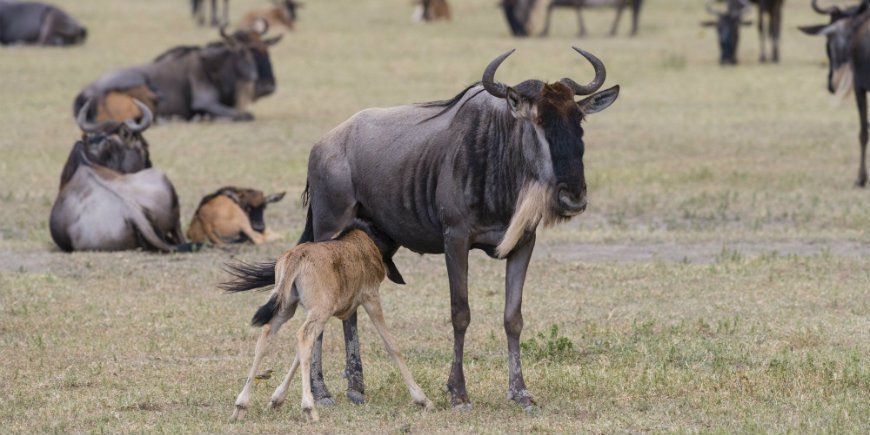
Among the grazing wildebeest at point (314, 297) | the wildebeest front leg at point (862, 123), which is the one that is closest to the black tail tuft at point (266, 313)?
the grazing wildebeest at point (314, 297)

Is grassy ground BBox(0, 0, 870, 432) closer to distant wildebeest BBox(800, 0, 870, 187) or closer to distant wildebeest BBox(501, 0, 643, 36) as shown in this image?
distant wildebeest BBox(800, 0, 870, 187)

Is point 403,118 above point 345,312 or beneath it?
above

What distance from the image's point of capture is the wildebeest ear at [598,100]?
313 inches

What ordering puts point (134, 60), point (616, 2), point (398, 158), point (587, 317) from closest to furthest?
point (398, 158) → point (587, 317) → point (134, 60) → point (616, 2)

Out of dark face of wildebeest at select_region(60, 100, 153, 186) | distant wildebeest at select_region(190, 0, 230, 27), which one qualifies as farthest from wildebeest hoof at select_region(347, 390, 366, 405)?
distant wildebeest at select_region(190, 0, 230, 27)

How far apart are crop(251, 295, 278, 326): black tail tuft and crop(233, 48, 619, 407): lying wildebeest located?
45cm

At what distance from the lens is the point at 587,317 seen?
1068 cm

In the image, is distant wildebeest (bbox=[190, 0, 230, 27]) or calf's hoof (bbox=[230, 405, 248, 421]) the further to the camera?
distant wildebeest (bbox=[190, 0, 230, 27])

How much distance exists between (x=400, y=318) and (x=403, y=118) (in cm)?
244

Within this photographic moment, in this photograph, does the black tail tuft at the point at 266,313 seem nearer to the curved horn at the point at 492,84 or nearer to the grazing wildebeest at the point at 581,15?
the curved horn at the point at 492,84

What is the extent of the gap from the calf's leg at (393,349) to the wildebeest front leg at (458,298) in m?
0.16

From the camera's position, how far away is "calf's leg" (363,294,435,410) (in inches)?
309

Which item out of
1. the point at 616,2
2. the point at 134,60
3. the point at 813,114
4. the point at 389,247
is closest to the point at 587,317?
the point at 389,247

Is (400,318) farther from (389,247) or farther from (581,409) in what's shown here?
(581,409)
